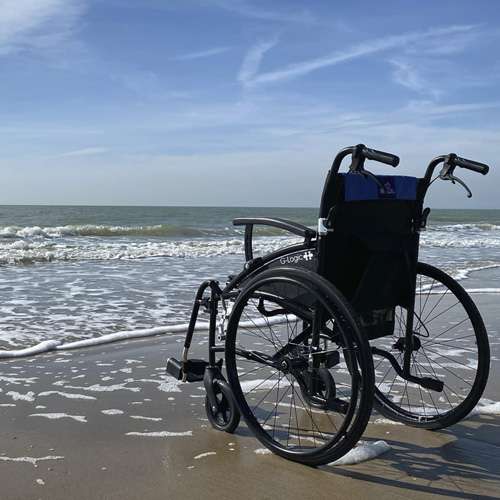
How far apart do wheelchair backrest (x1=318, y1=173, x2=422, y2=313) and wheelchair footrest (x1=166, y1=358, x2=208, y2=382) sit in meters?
0.96

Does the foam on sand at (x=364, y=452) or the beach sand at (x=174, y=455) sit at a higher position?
the foam on sand at (x=364, y=452)

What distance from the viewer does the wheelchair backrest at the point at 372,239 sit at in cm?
270

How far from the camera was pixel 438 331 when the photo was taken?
6.09 metres

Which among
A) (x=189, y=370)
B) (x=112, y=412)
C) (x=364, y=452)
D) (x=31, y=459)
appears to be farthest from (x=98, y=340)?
(x=364, y=452)

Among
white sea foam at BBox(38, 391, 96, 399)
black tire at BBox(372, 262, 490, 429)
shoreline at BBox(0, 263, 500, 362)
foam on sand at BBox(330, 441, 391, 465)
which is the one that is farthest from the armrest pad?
shoreline at BBox(0, 263, 500, 362)

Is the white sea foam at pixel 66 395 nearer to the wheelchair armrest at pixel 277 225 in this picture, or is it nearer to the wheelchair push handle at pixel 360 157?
the wheelchair armrest at pixel 277 225

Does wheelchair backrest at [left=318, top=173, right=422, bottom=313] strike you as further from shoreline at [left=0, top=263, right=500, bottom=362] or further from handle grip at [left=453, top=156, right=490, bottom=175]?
shoreline at [left=0, top=263, right=500, bottom=362]

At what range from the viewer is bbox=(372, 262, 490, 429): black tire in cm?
303

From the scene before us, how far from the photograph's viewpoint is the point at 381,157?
97.6 inches

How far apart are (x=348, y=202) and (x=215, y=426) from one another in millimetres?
1324

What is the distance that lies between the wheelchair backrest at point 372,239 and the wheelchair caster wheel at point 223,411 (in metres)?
0.76

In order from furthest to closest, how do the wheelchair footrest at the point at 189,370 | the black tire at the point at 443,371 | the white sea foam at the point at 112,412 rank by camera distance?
the white sea foam at the point at 112,412 < the wheelchair footrest at the point at 189,370 < the black tire at the point at 443,371

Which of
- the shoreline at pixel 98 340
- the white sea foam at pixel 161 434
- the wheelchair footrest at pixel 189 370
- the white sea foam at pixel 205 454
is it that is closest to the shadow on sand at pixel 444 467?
the white sea foam at pixel 205 454

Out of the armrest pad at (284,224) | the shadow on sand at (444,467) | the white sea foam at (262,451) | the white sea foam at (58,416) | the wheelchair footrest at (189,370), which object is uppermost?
the armrest pad at (284,224)
